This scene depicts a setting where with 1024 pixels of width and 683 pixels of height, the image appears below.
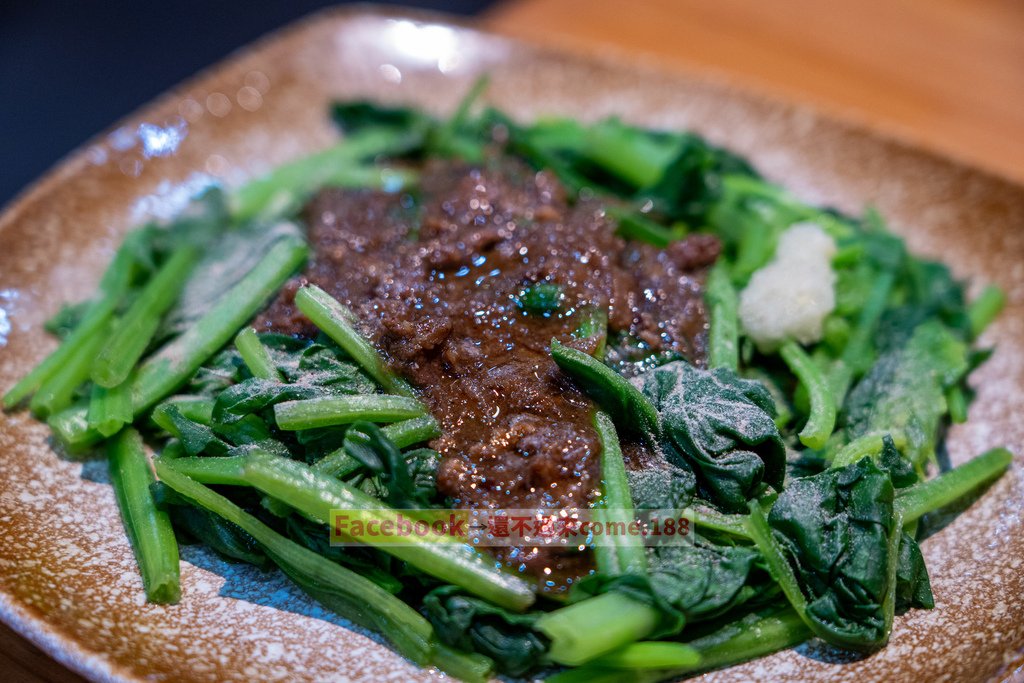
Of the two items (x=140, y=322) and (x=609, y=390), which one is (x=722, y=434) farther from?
(x=140, y=322)

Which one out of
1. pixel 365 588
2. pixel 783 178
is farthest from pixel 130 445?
pixel 783 178

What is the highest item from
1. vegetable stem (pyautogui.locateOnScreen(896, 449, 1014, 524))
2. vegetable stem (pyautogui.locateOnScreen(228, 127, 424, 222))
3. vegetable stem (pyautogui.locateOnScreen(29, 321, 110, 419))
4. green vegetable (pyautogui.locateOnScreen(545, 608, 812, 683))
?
vegetable stem (pyautogui.locateOnScreen(228, 127, 424, 222))

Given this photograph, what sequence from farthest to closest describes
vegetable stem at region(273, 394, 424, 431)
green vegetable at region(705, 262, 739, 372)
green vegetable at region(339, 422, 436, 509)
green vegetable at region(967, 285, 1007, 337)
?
green vegetable at region(967, 285, 1007, 337) < green vegetable at region(705, 262, 739, 372) < vegetable stem at region(273, 394, 424, 431) < green vegetable at region(339, 422, 436, 509)

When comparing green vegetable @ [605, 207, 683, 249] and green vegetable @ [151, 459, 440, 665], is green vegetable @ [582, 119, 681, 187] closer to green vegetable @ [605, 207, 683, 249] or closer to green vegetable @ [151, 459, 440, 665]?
green vegetable @ [605, 207, 683, 249]

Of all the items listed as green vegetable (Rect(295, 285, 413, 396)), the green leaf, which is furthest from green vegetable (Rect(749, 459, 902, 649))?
green vegetable (Rect(295, 285, 413, 396))

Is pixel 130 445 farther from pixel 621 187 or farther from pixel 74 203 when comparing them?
pixel 621 187

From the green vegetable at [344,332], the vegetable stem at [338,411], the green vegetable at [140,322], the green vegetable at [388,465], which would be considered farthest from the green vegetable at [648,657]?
the green vegetable at [140,322]

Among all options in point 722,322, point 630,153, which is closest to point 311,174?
point 630,153
